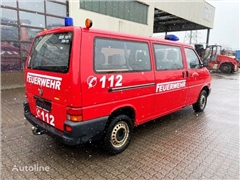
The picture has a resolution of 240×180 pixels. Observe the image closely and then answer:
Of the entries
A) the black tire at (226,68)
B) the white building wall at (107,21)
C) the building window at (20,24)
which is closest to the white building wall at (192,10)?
Result: the white building wall at (107,21)

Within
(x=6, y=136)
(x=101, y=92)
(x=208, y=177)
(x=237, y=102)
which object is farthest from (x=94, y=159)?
(x=237, y=102)

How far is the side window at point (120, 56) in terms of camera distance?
9.48 feet

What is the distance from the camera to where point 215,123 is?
16.2ft

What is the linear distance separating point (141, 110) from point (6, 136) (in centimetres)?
270

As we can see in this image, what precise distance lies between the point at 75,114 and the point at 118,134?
984 millimetres

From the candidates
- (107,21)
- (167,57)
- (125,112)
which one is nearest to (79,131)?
(125,112)

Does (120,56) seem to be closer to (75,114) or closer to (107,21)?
(75,114)

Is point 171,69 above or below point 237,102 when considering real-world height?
above

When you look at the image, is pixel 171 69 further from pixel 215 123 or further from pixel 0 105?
pixel 0 105

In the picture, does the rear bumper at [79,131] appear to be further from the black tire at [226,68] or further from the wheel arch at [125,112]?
the black tire at [226,68]

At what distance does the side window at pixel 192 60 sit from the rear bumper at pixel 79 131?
116 inches

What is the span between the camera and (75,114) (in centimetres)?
267

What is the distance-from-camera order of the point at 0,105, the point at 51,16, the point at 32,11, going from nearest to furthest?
the point at 0,105 → the point at 32,11 → the point at 51,16

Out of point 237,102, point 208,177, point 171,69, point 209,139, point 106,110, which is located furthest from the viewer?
point 237,102
